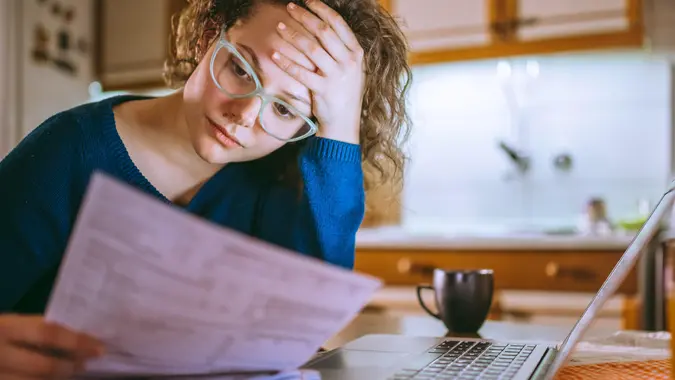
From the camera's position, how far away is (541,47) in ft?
7.96

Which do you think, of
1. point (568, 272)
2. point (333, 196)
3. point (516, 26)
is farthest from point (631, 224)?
point (333, 196)

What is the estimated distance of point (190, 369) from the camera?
1.78 ft

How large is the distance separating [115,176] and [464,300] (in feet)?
1.68

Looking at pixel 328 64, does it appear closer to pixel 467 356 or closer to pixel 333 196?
pixel 333 196

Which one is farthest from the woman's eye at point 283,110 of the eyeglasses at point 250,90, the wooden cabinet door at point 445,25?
the wooden cabinet door at point 445,25

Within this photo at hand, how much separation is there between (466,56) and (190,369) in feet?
7.11

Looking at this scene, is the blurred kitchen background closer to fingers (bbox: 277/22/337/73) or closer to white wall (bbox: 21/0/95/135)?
white wall (bbox: 21/0/95/135)

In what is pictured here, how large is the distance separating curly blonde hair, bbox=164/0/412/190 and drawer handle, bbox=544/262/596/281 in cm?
106

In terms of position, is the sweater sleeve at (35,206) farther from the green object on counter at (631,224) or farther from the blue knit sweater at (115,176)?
the green object on counter at (631,224)

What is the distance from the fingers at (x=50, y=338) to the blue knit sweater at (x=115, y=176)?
328 mm

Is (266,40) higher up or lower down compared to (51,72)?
lower down

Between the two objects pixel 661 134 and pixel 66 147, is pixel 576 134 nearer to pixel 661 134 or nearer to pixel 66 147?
pixel 661 134

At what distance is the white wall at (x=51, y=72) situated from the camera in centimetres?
282

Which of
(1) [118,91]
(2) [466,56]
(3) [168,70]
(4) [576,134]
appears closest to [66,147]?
(3) [168,70]
